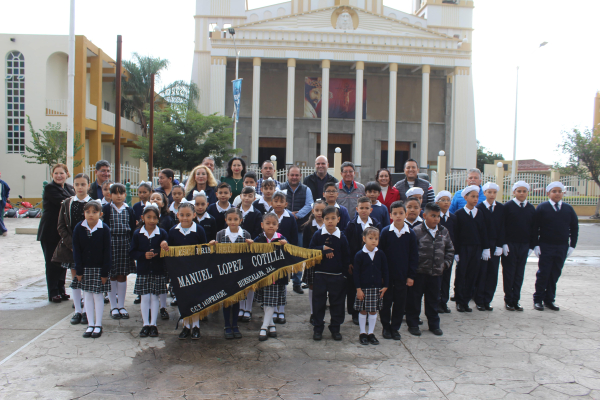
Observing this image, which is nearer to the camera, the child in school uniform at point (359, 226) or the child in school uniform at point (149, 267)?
the child in school uniform at point (149, 267)

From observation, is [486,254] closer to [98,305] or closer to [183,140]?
[98,305]

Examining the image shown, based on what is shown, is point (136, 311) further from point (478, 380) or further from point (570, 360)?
point (570, 360)

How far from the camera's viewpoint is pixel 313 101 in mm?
30891

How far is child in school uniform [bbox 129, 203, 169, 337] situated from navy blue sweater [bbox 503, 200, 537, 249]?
193 inches

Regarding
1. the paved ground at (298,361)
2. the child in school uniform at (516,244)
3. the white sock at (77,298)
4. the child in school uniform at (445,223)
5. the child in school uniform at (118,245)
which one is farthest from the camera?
the child in school uniform at (516,244)

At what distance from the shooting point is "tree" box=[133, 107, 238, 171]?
2217 cm

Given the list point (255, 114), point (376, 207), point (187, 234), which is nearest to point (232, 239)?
point (187, 234)

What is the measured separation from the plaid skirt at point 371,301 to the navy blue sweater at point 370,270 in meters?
0.06

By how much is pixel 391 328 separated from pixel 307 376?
1.53m

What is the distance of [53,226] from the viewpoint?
6.25 meters

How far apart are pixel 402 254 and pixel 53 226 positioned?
195 inches

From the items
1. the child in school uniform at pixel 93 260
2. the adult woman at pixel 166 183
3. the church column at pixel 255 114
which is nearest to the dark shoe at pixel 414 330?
the child in school uniform at pixel 93 260

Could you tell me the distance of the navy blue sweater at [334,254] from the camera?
16.5 ft

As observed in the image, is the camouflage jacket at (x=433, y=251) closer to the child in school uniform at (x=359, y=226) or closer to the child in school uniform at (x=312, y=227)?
the child in school uniform at (x=359, y=226)
